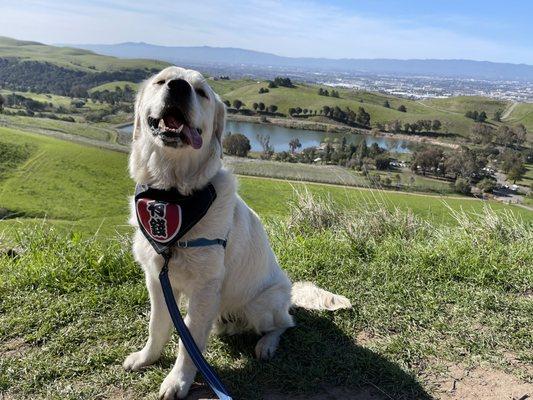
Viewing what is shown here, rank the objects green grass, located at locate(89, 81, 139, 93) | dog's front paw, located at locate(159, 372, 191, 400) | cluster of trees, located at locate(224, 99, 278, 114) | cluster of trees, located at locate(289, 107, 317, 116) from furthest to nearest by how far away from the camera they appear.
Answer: green grass, located at locate(89, 81, 139, 93), cluster of trees, located at locate(224, 99, 278, 114), cluster of trees, located at locate(289, 107, 317, 116), dog's front paw, located at locate(159, 372, 191, 400)

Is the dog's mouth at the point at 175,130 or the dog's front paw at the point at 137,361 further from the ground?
the dog's mouth at the point at 175,130

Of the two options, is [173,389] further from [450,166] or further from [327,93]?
[327,93]

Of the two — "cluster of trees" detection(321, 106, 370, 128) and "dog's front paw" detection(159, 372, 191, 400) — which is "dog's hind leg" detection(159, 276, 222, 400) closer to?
"dog's front paw" detection(159, 372, 191, 400)

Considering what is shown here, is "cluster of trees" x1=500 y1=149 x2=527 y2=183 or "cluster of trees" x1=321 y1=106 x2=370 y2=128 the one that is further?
"cluster of trees" x1=321 y1=106 x2=370 y2=128

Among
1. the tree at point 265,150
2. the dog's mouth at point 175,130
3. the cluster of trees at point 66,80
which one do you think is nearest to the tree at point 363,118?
the tree at point 265,150

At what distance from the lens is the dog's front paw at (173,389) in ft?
9.53

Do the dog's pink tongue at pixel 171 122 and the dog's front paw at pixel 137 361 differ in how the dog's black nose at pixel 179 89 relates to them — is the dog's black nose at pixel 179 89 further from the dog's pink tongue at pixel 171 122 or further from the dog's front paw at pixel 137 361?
the dog's front paw at pixel 137 361

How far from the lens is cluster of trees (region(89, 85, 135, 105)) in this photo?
156 meters

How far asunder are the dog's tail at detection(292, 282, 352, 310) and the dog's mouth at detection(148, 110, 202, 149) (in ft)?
6.20

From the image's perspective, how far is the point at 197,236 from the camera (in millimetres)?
3002

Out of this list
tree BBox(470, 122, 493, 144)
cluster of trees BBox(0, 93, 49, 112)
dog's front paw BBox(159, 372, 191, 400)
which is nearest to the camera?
dog's front paw BBox(159, 372, 191, 400)

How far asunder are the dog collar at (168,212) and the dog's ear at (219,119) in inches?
18.5

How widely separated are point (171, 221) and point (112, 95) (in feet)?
560

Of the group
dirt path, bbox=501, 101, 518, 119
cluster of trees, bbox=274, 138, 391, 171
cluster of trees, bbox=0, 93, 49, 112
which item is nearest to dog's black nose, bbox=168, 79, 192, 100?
cluster of trees, bbox=274, 138, 391, 171
